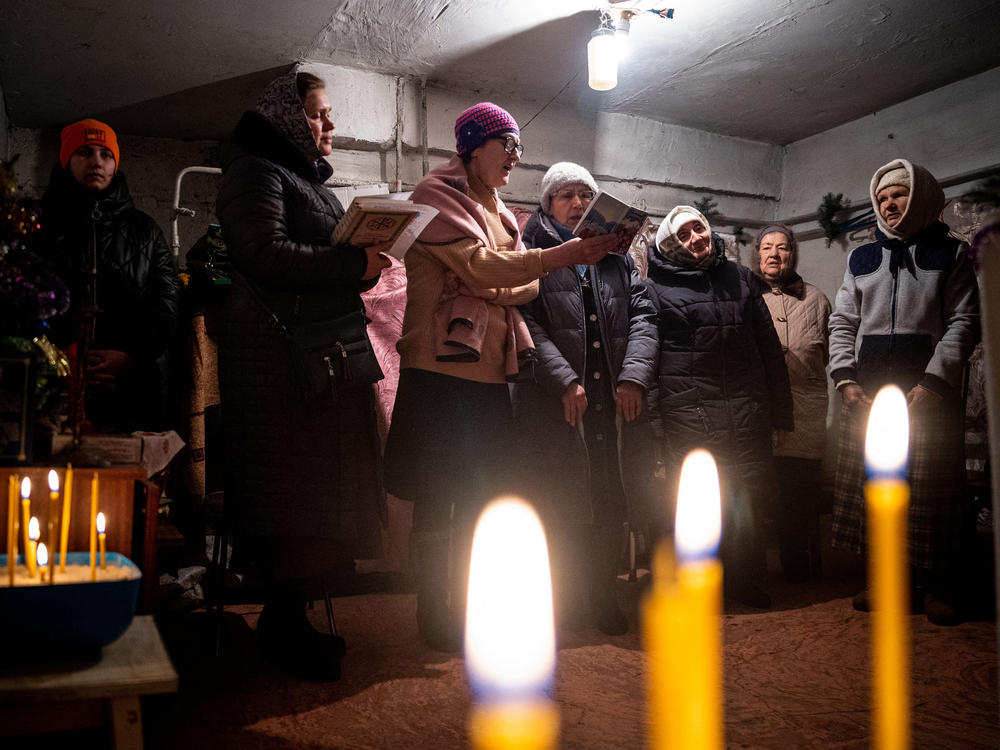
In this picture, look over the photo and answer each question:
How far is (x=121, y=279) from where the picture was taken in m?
2.98

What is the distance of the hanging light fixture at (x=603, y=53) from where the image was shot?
4.01 meters

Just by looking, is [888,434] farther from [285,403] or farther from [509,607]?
[285,403]

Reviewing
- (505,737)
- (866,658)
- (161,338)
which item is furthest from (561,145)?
(505,737)

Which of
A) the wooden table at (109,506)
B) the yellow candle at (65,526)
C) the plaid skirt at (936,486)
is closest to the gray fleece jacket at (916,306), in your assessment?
the plaid skirt at (936,486)

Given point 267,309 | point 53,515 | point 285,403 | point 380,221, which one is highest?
point 380,221

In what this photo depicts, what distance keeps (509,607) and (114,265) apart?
206cm

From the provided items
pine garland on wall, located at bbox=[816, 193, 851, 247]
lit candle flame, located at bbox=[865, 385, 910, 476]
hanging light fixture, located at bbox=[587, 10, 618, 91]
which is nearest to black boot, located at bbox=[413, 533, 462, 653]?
lit candle flame, located at bbox=[865, 385, 910, 476]

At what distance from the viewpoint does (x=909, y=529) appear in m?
3.10

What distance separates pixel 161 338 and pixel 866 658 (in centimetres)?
288

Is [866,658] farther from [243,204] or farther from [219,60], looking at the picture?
[219,60]

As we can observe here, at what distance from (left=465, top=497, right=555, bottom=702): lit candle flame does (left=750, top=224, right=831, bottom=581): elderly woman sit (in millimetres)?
1472

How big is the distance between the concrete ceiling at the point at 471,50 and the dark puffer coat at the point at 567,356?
1813 mm

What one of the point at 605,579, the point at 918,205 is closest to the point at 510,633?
the point at 605,579

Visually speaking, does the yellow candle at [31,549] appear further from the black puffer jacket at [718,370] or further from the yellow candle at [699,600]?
the black puffer jacket at [718,370]
